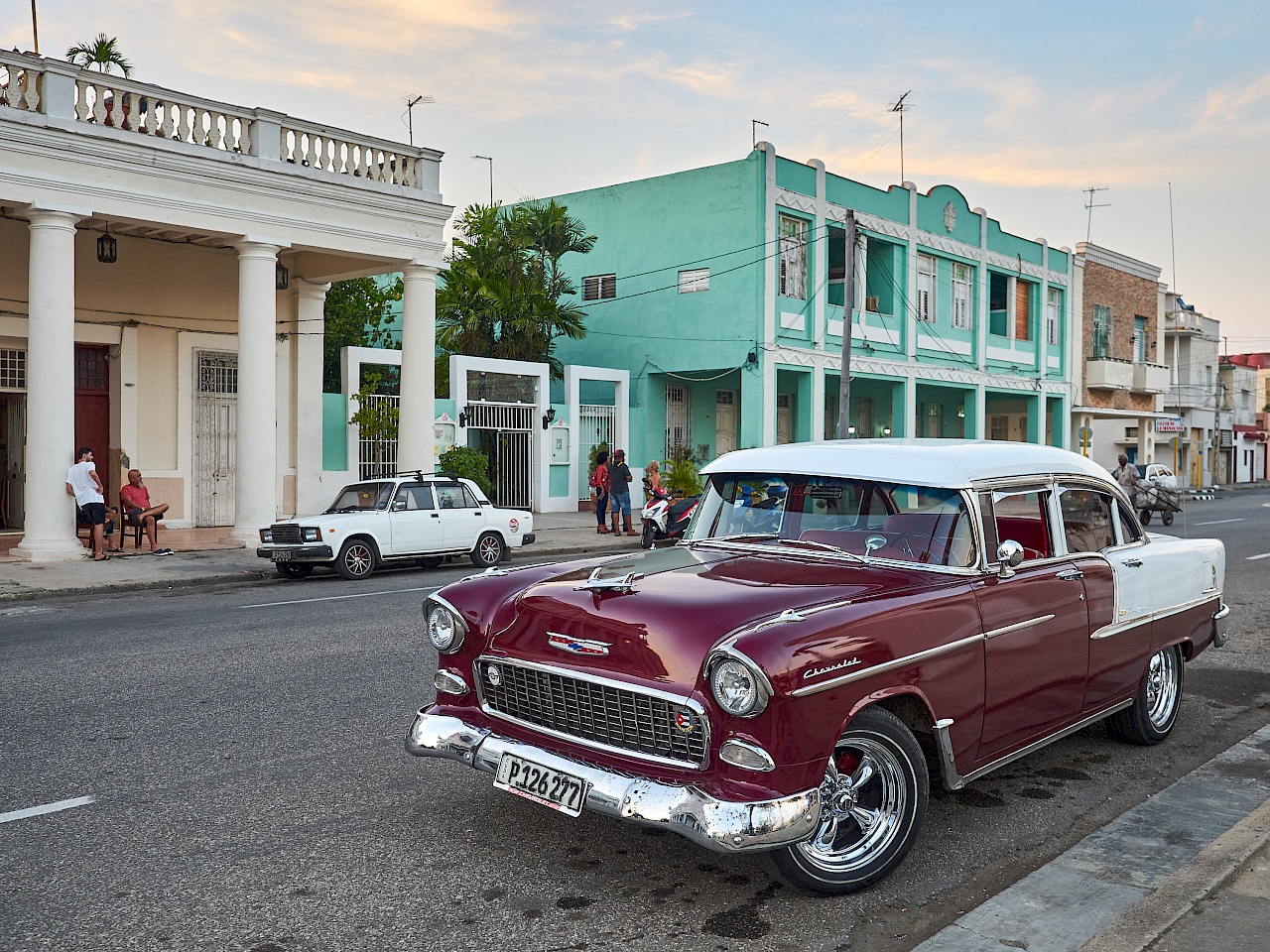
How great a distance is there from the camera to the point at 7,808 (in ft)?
15.9

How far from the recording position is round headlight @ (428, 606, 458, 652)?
15.3 ft

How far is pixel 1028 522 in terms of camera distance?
17.1 feet

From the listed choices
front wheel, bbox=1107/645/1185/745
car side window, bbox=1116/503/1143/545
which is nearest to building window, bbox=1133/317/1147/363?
front wheel, bbox=1107/645/1185/745

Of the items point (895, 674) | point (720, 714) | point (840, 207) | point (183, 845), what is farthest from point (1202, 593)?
point (840, 207)

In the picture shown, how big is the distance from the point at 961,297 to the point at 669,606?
32.5 m

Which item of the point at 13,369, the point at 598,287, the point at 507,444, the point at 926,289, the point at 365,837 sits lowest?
the point at 365,837

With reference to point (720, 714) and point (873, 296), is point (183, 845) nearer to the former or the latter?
point (720, 714)

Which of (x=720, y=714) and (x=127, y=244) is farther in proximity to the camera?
(x=127, y=244)

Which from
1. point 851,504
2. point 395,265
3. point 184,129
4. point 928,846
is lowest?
point 928,846

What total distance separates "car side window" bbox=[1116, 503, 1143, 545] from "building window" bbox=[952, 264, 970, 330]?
29.1 metres

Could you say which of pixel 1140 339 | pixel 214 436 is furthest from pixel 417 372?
pixel 1140 339

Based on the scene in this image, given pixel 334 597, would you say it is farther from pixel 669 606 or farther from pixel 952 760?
pixel 952 760

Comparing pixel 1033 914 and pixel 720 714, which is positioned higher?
pixel 720 714

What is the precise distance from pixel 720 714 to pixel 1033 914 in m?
1.27
